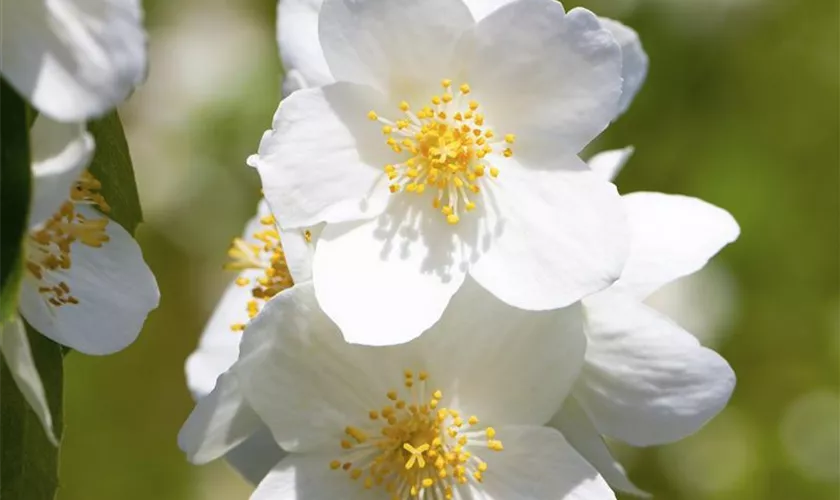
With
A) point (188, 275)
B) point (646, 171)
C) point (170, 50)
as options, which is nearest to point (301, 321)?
point (646, 171)

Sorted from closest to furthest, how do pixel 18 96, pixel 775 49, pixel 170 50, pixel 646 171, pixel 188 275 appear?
pixel 18 96 < pixel 646 171 < pixel 775 49 < pixel 188 275 < pixel 170 50

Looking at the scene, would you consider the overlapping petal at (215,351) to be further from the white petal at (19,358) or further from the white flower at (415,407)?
the white petal at (19,358)

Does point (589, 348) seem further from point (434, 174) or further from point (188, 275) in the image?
point (188, 275)

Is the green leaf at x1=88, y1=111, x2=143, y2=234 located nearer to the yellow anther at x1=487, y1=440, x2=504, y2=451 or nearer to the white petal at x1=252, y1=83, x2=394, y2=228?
the white petal at x1=252, y1=83, x2=394, y2=228

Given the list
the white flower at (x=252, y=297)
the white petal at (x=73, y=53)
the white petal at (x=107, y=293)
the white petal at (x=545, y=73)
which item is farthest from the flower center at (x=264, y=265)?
the white petal at (x=73, y=53)

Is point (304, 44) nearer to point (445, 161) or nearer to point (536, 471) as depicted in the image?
point (445, 161)

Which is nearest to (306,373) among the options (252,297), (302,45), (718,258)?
(252,297)
